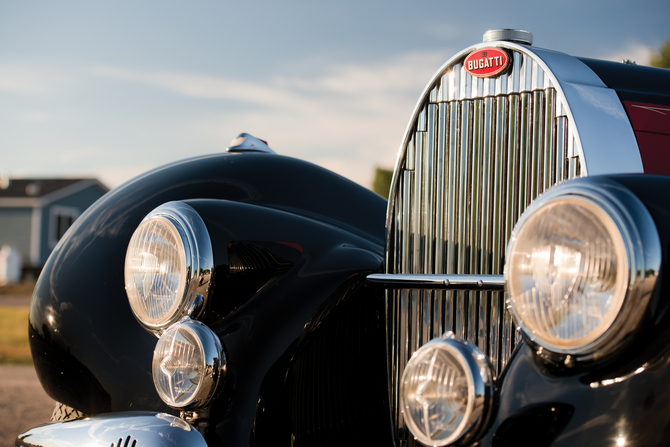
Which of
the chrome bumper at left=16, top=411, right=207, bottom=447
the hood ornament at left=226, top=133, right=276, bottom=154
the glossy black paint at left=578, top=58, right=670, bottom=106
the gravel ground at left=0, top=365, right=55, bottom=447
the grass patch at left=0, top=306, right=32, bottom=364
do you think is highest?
the glossy black paint at left=578, top=58, right=670, bottom=106

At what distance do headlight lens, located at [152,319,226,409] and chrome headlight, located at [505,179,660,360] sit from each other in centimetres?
71

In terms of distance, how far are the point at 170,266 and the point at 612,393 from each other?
101cm

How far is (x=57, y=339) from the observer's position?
1963 millimetres

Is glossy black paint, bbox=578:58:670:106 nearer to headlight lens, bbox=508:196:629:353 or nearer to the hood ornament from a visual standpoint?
headlight lens, bbox=508:196:629:353

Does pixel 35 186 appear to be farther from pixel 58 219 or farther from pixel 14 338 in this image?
pixel 14 338

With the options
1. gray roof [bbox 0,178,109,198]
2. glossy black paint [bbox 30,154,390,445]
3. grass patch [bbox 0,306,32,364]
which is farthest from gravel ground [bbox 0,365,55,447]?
gray roof [bbox 0,178,109,198]

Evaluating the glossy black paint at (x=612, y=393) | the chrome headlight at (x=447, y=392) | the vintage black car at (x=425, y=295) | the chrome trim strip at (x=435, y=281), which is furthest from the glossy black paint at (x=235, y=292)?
the glossy black paint at (x=612, y=393)

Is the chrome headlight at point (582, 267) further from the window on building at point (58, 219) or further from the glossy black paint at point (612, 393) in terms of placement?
the window on building at point (58, 219)

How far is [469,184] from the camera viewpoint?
177 cm

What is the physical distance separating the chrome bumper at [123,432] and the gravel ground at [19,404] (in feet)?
8.46

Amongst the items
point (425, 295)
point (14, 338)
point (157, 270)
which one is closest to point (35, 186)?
point (14, 338)

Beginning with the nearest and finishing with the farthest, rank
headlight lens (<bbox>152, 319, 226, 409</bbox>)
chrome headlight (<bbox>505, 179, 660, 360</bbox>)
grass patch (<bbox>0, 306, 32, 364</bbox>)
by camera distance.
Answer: chrome headlight (<bbox>505, 179, 660, 360</bbox>) < headlight lens (<bbox>152, 319, 226, 409</bbox>) < grass patch (<bbox>0, 306, 32, 364</bbox>)

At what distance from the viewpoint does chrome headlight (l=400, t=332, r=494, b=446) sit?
1.06 m

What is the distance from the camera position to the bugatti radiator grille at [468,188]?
5.36 feet
